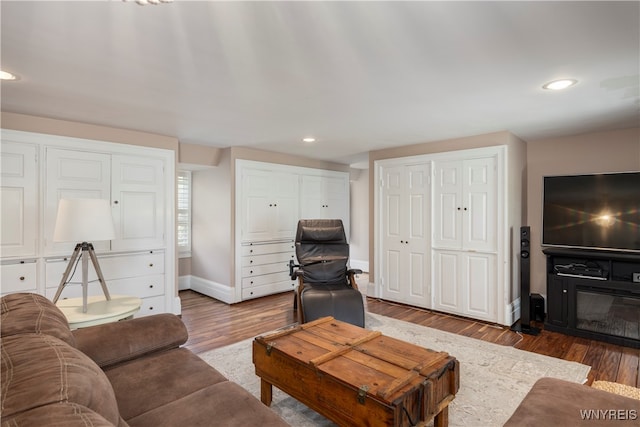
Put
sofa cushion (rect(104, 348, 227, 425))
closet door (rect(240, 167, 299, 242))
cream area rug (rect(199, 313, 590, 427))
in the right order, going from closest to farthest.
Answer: sofa cushion (rect(104, 348, 227, 425)), cream area rug (rect(199, 313, 590, 427)), closet door (rect(240, 167, 299, 242))

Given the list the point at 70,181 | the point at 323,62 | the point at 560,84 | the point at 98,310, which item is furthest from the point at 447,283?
the point at 70,181

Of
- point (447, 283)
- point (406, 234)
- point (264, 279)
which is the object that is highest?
point (406, 234)

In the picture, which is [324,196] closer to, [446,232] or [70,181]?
[446,232]

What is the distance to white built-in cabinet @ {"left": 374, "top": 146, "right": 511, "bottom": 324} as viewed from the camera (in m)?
3.76

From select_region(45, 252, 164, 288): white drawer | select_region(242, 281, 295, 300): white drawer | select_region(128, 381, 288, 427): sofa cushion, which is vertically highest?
select_region(45, 252, 164, 288): white drawer

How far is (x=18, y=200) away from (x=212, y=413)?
295cm

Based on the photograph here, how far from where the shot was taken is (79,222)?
91.5 inches

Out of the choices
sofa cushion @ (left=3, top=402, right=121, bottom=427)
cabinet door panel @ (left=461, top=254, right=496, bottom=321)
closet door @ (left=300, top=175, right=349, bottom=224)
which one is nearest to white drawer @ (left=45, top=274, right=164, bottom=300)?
closet door @ (left=300, top=175, right=349, bottom=224)

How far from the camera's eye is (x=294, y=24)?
159cm

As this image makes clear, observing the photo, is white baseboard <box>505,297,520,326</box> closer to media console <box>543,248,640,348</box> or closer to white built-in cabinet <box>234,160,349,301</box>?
media console <box>543,248,640,348</box>

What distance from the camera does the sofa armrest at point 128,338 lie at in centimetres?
171

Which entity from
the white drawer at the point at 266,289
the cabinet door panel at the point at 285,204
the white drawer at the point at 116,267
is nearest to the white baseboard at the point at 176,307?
the white drawer at the point at 116,267

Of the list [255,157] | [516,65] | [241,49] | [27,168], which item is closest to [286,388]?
[241,49]

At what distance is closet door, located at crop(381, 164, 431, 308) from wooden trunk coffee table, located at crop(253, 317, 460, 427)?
7.54 feet
